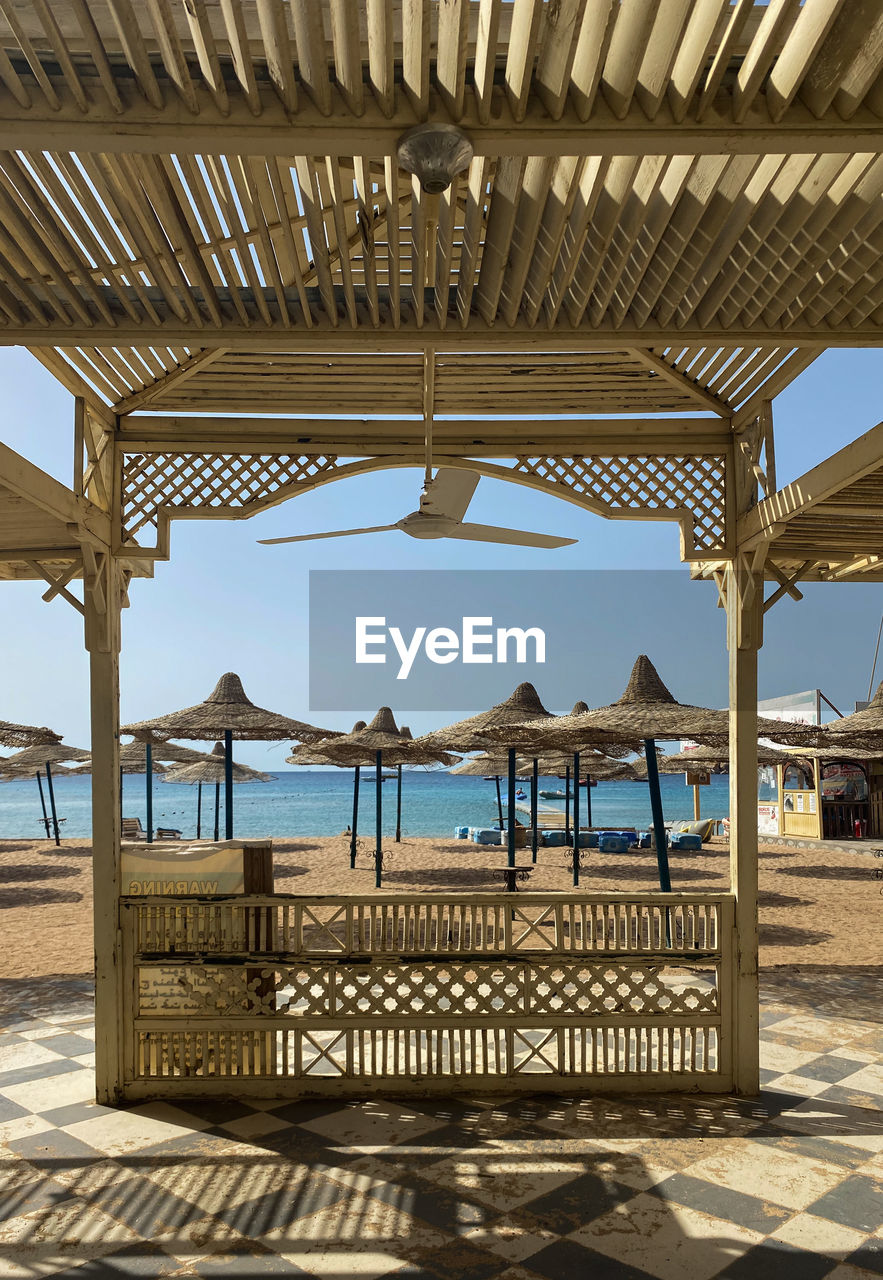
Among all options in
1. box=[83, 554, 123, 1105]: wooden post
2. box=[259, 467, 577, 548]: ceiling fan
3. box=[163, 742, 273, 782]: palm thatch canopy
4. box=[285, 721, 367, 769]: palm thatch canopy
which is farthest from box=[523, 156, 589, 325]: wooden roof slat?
box=[163, 742, 273, 782]: palm thatch canopy

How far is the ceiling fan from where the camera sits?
5391 millimetres

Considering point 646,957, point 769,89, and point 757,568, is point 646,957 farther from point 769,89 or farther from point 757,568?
point 769,89

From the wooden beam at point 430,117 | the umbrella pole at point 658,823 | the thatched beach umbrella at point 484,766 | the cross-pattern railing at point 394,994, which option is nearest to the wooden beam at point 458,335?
the wooden beam at point 430,117

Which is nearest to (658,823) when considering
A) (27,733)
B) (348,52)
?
(348,52)

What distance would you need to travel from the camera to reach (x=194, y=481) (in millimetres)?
5621

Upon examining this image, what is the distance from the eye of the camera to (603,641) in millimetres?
92688

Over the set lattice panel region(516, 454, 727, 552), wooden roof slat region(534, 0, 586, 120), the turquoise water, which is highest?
lattice panel region(516, 454, 727, 552)

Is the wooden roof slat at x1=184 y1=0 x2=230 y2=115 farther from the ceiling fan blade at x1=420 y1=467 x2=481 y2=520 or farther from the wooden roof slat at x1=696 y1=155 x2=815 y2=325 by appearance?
the ceiling fan blade at x1=420 y1=467 x2=481 y2=520

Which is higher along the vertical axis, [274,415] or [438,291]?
[274,415]

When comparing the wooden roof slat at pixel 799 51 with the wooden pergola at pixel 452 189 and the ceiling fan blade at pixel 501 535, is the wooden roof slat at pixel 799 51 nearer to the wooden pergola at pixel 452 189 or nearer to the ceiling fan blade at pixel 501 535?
the wooden pergola at pixel 452 189

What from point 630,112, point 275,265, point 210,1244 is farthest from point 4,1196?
point 630,112

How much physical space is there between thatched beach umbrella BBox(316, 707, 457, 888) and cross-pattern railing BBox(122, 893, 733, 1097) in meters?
8.42

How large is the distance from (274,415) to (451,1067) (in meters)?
3.86

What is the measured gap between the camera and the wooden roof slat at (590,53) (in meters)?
1.64
